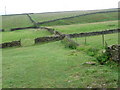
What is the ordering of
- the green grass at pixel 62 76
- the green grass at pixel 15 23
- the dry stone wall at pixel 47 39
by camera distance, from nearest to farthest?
the green grass at pixel 62 76 < the dry stone wall at pixel 47 39 < the green grass at pixel 15 23

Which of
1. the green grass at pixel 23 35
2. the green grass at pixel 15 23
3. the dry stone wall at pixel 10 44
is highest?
the green grass at pixel 15 23

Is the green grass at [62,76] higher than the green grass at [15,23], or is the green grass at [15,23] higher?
the green grass at [15,23]

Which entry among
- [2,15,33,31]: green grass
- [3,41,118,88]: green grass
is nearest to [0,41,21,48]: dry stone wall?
[3,41,118,88]: green grass

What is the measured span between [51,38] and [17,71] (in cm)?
2060

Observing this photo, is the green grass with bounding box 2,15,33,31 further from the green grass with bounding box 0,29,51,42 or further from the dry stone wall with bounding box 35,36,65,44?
the dry stone wall with bounding box 35,36,65,44

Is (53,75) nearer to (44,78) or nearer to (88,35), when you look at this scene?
(44,78)

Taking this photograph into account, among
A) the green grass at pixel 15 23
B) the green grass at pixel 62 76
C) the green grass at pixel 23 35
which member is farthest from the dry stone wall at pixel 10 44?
the green grass at pixel 15 23

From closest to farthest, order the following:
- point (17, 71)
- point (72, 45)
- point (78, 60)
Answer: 1. point (17, 71)
2. point (78, 60)
3. point (72, 45)

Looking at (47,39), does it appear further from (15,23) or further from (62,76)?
(15,23)

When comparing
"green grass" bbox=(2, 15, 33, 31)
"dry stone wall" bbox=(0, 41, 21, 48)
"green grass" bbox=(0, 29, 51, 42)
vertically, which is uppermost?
"green grass" bbox=(2, 15, 33, 31)

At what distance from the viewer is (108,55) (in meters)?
14.6

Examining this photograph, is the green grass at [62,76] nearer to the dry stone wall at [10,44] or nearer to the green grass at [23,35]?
the dry stone wall at [10,44]

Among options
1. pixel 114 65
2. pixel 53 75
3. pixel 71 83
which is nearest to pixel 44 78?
pixel 53 75

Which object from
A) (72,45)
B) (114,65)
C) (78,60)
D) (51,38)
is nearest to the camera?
(114,65)
